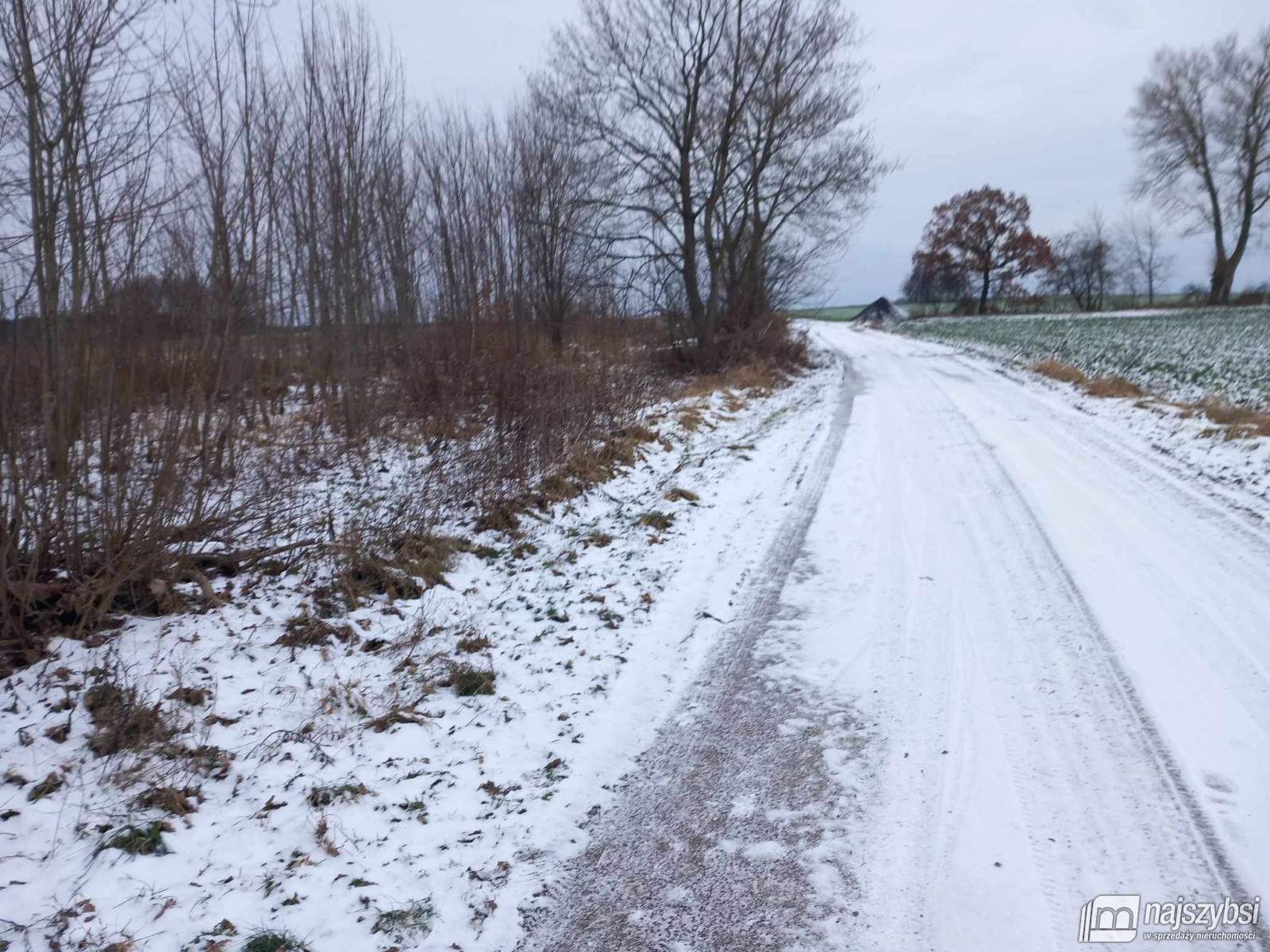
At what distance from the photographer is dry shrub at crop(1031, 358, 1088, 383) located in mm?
17109

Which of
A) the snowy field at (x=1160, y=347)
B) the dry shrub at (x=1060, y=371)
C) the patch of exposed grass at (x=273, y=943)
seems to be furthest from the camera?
the dry shrub at (x=1060, y=371)

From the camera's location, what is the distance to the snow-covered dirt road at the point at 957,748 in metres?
3.14

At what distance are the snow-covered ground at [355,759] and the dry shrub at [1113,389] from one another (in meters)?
11.3

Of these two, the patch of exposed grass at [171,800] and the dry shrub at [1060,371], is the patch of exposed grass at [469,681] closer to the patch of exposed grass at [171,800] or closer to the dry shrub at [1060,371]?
the patch of exposed grass at [171,800]

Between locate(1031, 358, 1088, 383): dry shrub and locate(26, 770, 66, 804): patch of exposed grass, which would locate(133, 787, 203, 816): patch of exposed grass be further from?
locate(1031, 358, 1088, 383): dry shrub

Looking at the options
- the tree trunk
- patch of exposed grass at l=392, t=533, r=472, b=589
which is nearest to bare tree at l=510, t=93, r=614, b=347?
patch of exposed grass at l=392, t=533, r=472, b=589

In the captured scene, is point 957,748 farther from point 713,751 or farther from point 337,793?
point 337,793

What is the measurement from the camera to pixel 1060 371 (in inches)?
711

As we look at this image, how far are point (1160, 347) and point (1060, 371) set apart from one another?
692cm

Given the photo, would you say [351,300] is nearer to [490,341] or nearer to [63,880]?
[490,341]

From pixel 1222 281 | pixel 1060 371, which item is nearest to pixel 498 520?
pixel 1060 371

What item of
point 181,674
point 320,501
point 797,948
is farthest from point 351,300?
point 797,948

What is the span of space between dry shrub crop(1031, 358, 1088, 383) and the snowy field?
16.5 inches
